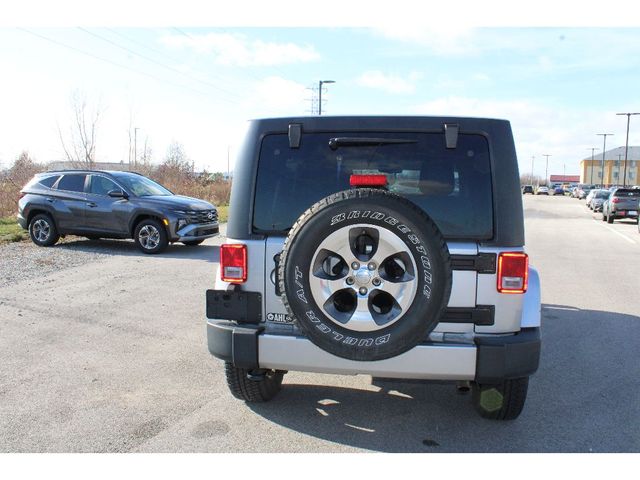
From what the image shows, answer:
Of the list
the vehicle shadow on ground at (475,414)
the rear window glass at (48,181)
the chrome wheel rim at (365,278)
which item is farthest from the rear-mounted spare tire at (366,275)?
the rear window glass at (48,181)

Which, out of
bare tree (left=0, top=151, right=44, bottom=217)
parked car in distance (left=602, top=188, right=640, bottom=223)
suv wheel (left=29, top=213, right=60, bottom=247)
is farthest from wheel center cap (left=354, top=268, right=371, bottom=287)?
parked car in distance (left=602, top=188, right=640, bottom=223)

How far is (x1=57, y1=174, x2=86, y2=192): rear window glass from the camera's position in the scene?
12258 mm

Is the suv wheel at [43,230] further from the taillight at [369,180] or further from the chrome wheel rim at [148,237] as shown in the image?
the taillight at [369,180]

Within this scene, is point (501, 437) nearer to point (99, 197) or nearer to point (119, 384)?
point (119, 384)

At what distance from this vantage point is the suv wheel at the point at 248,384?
386 centimetres

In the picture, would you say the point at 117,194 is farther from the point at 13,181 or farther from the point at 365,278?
the point at 13,181

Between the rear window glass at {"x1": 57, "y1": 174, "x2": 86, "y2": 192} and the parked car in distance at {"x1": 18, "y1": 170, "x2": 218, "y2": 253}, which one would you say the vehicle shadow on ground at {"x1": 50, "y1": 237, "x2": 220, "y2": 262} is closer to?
the parked car in distance at {"x1": 18, "y1": 170, "x2": 218, "y2": 253}

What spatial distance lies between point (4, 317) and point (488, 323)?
586cm

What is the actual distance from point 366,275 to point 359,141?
91 centimetres

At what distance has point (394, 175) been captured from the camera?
3.44 m

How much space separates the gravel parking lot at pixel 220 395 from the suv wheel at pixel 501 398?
0.09m

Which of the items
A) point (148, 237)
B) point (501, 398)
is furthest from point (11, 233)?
point (501, 398)

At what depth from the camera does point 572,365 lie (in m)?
5.00

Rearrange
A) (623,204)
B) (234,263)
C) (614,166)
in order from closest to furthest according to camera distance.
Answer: (234,263) → (623,204) → (614,166)
